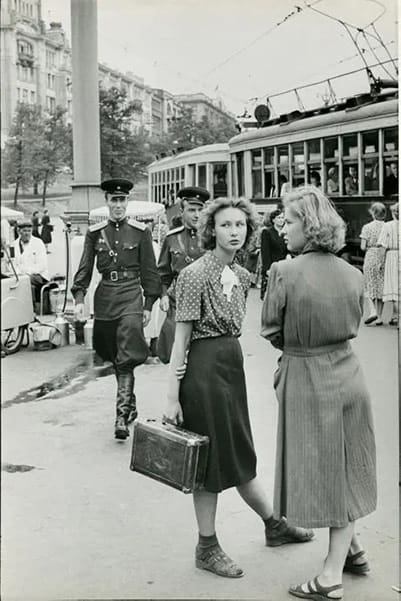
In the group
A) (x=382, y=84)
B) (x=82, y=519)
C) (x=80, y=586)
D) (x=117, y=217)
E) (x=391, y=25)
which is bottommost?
(x=80, y=586)

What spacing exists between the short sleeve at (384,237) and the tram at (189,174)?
0.62 meters

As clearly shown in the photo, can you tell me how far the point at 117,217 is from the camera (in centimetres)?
317

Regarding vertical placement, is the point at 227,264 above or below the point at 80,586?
above

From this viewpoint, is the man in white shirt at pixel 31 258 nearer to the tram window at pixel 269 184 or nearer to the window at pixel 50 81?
the window at pixel 50 81

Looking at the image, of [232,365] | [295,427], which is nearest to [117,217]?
[232,365]

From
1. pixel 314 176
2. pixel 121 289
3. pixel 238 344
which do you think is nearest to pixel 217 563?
pixel 238 344

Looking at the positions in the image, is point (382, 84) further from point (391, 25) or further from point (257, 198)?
point (257, 198)

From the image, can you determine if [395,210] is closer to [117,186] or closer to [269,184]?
[269,184]

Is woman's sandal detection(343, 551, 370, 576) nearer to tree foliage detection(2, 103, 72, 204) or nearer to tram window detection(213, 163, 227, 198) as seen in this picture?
tram window detection(213, 163, 227, 198)

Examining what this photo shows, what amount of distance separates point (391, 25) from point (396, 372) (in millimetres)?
1306

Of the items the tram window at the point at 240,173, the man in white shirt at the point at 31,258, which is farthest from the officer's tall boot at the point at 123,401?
the tram window at the point at 240,173

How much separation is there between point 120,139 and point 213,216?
43cm

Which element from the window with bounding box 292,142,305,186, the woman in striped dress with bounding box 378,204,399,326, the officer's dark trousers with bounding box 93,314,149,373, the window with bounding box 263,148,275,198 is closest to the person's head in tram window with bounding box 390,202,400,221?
the woman in striped dress with bounding box 378,204,399,326

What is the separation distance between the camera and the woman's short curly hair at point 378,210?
3.45 meters
